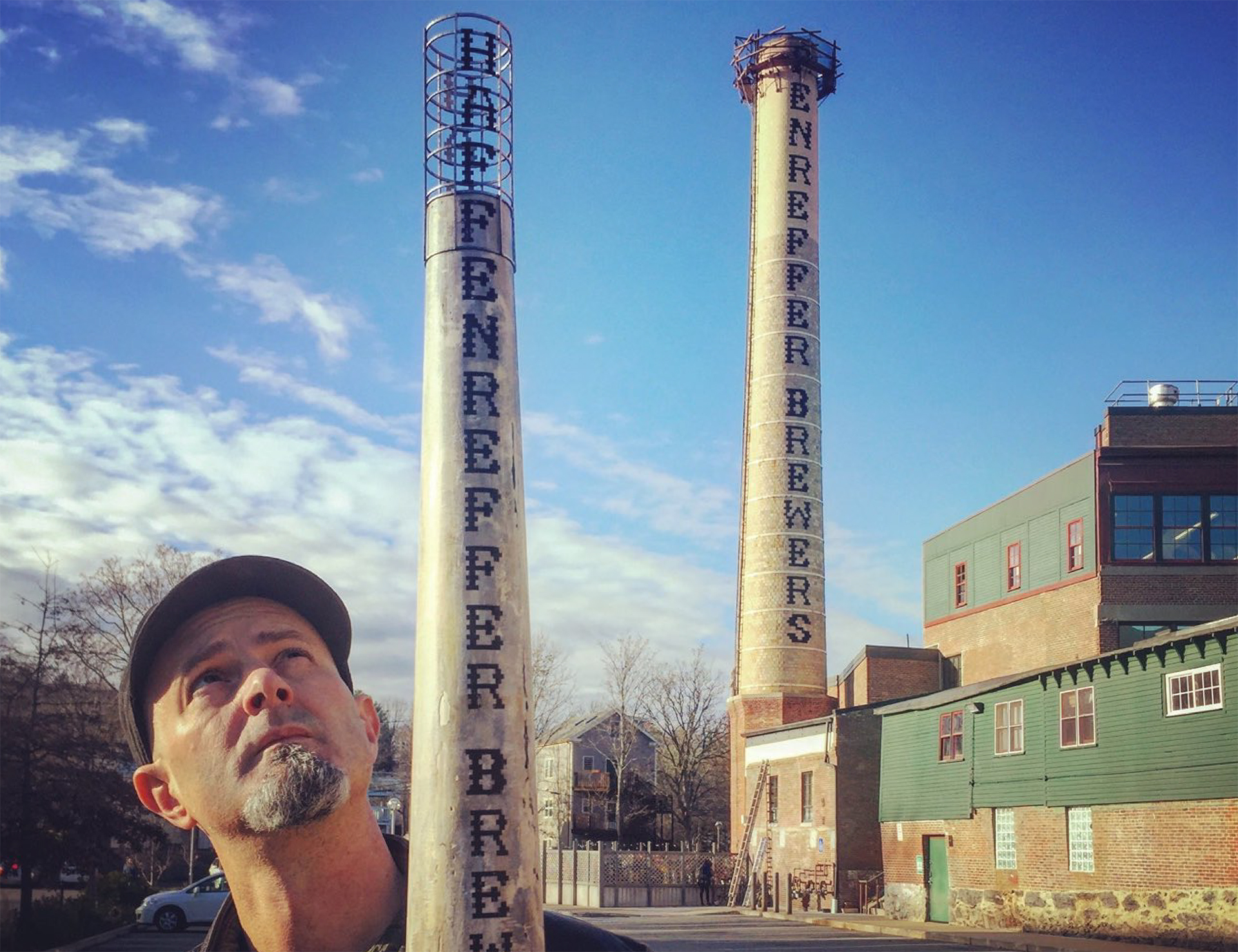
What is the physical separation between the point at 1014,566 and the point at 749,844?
1265cm

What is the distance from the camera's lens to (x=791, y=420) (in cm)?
4309

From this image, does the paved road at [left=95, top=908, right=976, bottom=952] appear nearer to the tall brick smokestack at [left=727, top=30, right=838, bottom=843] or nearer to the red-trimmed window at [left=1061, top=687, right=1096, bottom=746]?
the red-trimmed window at [left=1061, top=687, right=1096, bottom=746]

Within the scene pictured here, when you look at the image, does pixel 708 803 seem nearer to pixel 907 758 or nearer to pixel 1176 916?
pixel 907 758

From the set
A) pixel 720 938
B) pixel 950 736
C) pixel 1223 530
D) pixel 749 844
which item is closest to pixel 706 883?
pixel 749 844

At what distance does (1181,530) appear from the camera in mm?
37281

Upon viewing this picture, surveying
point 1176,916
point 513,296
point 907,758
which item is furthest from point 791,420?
point 513,296

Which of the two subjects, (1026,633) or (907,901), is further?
(1026,633)

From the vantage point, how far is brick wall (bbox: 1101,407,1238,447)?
130ft

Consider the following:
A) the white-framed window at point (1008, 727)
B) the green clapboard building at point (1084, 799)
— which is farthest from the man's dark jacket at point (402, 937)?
the white-framed window at point (1008, 727)

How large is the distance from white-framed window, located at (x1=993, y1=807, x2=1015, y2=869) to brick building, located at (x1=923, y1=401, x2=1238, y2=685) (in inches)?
367

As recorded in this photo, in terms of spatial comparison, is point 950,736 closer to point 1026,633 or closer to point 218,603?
point 1026,633

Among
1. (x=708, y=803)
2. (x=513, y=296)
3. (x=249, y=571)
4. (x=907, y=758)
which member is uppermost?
(x=513, y=296)

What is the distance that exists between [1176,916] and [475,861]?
23.3m

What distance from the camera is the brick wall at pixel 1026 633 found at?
127 feet
